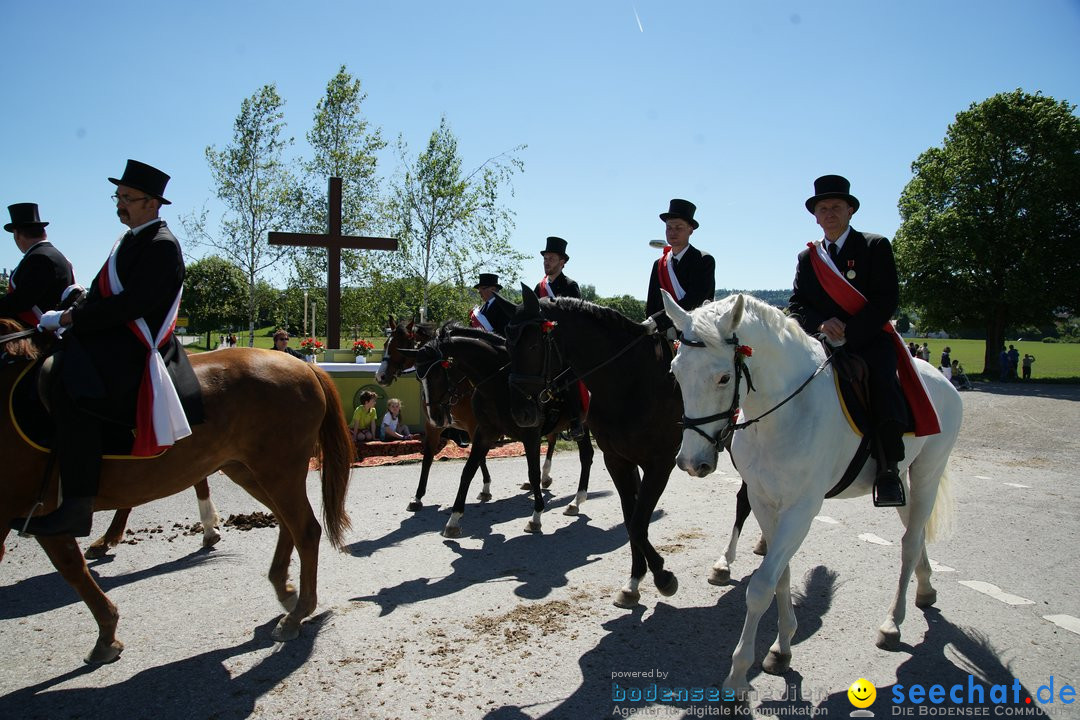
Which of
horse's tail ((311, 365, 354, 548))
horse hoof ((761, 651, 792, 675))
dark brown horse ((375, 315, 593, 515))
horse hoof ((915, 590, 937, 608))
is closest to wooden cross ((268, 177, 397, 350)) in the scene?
dark brown horse ((375, 315, 593, 515))

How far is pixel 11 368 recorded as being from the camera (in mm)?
3844

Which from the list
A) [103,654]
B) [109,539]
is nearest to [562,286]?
[109,539]

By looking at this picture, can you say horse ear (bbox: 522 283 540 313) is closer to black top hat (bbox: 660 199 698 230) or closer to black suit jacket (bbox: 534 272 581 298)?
black top hat (bbox: 660 199 698 230)

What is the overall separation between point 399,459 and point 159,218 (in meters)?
7.37

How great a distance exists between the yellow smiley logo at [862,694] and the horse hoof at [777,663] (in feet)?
1.23

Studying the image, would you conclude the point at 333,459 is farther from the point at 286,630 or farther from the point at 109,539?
the point at 109,539

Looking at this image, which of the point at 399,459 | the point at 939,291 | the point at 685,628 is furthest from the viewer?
the point at 939,291

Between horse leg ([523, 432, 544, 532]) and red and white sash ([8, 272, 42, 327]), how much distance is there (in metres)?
4.61

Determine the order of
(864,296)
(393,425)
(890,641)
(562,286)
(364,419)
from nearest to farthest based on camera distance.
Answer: (890,641)
(864,296)
(562,286)
(364,419)
(393,425)

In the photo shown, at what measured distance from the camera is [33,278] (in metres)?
4.53

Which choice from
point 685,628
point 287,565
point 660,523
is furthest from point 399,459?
point 685,628

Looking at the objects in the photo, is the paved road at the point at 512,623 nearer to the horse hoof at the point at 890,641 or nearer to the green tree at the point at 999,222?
the horse hoof at the point at 890,641

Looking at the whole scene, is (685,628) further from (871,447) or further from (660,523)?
(660,523)

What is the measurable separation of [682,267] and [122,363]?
184 inches
